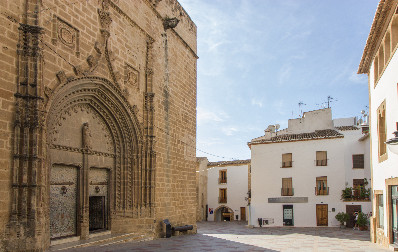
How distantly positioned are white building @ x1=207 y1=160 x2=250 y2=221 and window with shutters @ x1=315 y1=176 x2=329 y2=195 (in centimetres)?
1072

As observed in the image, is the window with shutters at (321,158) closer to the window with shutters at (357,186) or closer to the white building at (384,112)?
the window with shutters at (357,186)

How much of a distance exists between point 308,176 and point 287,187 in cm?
146

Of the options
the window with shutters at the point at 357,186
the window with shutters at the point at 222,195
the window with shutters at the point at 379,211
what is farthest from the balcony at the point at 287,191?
the window with shutters at the point at 379,211

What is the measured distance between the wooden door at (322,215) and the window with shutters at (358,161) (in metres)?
3.01

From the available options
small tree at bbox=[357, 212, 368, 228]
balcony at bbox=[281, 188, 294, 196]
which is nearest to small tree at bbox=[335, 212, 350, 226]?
small tree at bbox=[357, 212, 368, 228]

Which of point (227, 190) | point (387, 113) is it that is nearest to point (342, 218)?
point (227, 190)

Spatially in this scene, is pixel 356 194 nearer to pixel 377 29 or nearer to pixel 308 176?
pixel 308 176

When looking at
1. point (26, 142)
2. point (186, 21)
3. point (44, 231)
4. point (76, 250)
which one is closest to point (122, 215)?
point (76, 250)

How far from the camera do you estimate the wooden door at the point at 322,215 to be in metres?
24.8

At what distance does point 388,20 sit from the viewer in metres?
10.5

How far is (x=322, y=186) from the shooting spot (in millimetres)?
25406

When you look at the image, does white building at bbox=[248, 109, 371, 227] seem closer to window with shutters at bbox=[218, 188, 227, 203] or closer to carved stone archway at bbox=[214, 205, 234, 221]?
window with shutters at bbox=[218, 188, 227, 203]

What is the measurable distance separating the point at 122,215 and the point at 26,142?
4.52 m

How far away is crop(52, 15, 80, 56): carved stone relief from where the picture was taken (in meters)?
8.68
